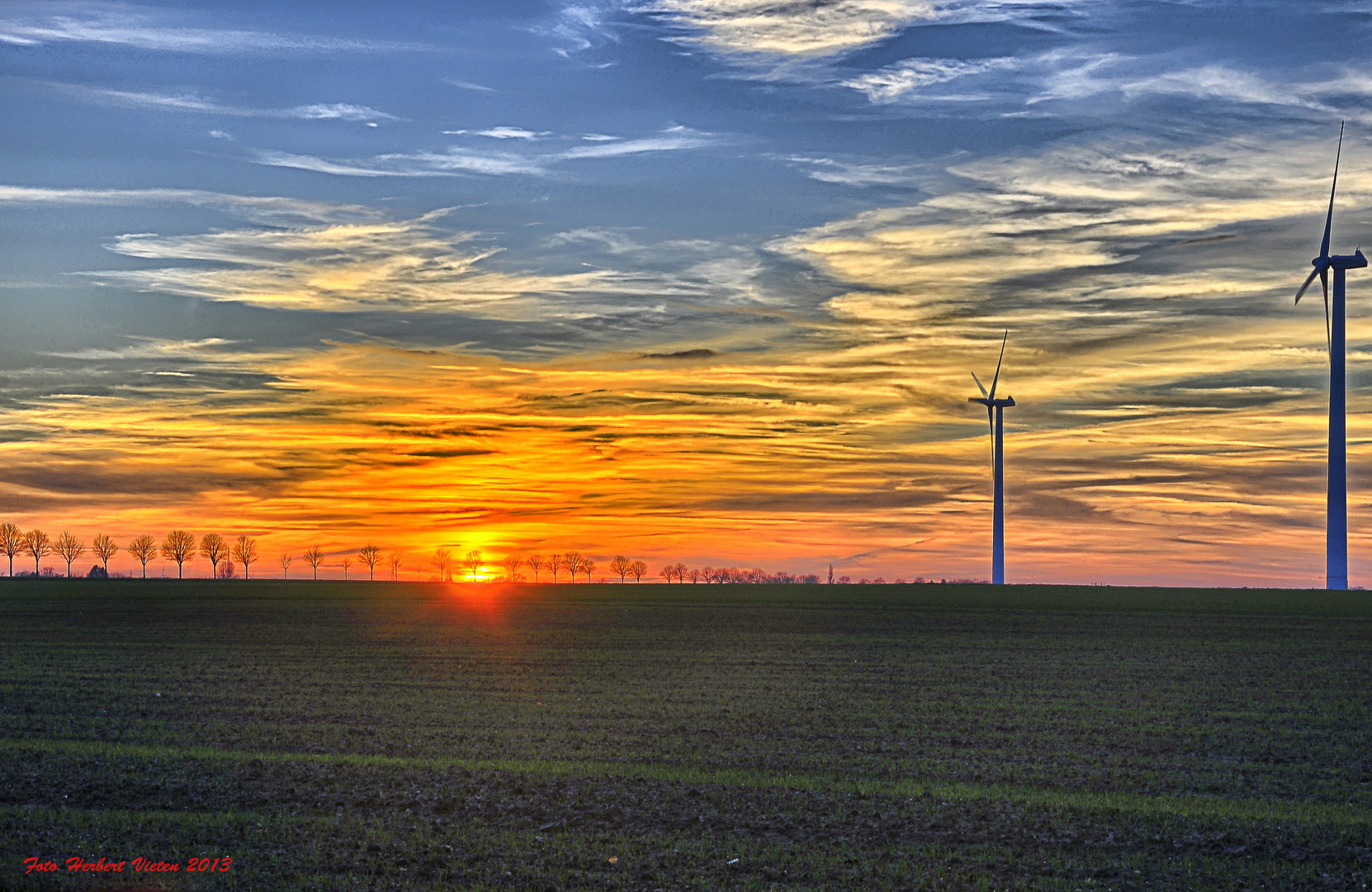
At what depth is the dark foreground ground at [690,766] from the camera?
55.3 feet

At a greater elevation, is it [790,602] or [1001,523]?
[1001,523]

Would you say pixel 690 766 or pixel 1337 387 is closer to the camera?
pixel 690 766

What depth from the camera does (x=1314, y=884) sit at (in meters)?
16.2

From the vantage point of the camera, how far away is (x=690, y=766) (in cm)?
2450

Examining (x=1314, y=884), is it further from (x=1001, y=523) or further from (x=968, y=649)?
(x=1001, y=523)

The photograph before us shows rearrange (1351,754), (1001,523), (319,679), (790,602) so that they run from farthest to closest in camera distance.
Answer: (1001,523) → (790,602) → (319,679) → (1351,754)

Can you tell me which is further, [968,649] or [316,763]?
[968,649]

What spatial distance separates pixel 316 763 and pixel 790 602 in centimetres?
9008

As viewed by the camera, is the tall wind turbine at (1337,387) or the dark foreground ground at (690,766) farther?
the tall wind turbine at (1337,387)

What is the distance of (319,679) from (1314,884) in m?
33.2

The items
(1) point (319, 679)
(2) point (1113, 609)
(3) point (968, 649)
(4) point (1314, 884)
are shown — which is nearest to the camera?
(4) point (1314, 884)

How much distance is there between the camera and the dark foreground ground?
1686 centimetres

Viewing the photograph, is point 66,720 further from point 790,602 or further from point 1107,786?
point 790,602

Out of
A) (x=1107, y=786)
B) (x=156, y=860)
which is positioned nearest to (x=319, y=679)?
(x=156, y=860)
